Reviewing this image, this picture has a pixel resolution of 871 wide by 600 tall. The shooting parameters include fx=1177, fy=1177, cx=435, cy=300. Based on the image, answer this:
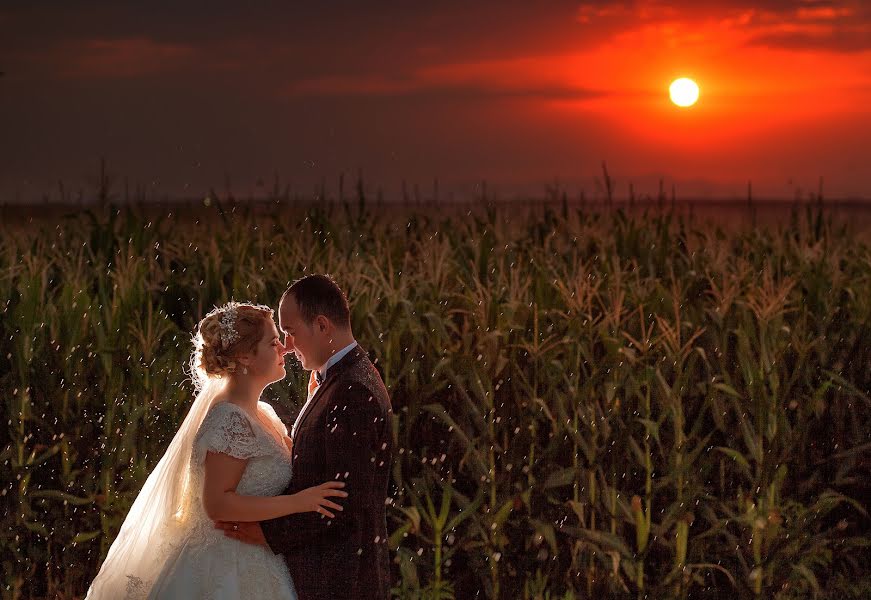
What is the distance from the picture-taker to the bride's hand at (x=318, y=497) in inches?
146

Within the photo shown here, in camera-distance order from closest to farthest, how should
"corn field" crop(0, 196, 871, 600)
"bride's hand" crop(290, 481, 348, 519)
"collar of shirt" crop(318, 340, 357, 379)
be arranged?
"bride's hand" crop(290, 481, 348, 519) → "collar of shirt" crop(318, 340, 357, 379) → "corn field" crop(0, 196, 871, 600)

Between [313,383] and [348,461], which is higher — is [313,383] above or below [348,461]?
above

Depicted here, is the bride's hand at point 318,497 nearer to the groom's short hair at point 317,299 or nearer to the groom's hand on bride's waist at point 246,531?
the groom's hand on bride's waist at point 246,531

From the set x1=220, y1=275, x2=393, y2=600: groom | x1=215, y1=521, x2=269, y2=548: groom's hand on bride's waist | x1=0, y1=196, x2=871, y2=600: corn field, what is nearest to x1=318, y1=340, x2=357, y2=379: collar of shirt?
x1=220, y1=275, x2=393, y2=600: groom

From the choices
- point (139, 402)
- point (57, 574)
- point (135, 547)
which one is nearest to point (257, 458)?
point (135, 547)

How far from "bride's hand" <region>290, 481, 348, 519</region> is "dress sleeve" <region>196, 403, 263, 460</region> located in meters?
0.22

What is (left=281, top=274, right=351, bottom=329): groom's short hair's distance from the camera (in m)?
3.78

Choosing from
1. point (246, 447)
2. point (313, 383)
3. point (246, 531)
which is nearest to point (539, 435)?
point (313, 383)

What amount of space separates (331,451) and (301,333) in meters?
0.40

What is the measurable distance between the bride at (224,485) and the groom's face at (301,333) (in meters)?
0.11

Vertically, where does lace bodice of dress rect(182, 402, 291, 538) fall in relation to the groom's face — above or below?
below

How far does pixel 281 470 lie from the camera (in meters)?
3.88

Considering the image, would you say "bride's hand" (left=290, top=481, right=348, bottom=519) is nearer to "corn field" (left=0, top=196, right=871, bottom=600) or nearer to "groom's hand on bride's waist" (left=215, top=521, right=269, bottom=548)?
"groom's hand on bride's waist" (left=215, top=521, right=269, bottom=548)

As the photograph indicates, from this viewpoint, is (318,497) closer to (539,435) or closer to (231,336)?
(231,336)
